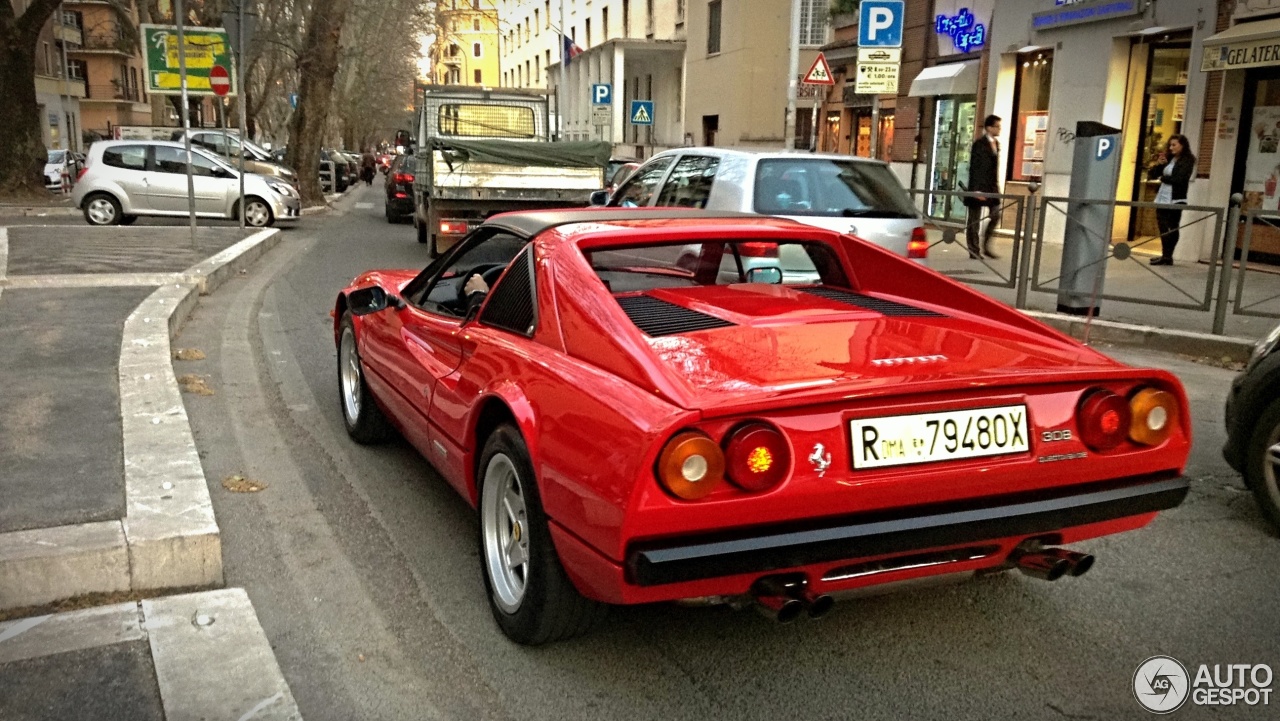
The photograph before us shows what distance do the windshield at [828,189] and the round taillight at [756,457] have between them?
5689mm

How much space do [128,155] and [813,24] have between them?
2106 centimetres

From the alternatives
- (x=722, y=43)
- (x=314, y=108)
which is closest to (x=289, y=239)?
(x=314, y=108)

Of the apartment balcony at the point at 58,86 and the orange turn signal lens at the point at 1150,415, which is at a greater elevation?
the apartment balcony at the point at 58,86

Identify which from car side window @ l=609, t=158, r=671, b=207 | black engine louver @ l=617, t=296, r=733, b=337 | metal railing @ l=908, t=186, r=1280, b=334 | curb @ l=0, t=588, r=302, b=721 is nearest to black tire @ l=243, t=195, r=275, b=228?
car side window @ l=609, t=158, r=671, b=207

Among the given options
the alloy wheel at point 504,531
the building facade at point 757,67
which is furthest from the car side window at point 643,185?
the building facade at point 757,67

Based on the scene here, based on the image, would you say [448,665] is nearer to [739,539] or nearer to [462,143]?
[739,539]

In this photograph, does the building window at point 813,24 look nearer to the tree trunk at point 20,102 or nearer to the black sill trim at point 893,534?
the tree trunk at point 20,102

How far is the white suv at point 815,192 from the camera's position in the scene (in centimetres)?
A: 827

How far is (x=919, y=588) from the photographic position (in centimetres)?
298

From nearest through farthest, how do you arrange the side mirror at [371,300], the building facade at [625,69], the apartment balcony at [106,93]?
the side mirror at [371,300]
the building facade at [625,69]
the apartment balcony at [106,93]

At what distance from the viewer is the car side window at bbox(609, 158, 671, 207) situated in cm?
962

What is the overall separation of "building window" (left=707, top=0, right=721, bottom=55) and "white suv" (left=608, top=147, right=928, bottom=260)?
29853 mm

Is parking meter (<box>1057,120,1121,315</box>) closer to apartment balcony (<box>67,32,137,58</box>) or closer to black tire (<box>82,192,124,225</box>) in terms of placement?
black tire (<box>82,192,124,225</box>)

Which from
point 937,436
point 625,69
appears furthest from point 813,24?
point 937,436
